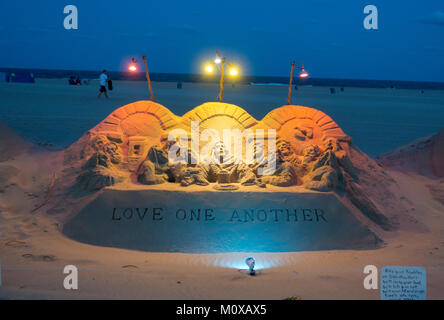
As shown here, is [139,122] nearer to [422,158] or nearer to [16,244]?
[16,244]

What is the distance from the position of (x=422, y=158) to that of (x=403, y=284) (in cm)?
632

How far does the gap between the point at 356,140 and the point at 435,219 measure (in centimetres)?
608

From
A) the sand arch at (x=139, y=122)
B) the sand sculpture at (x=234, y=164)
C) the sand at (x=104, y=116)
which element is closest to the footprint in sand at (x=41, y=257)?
the sand sculpture at (x=234, y=164)

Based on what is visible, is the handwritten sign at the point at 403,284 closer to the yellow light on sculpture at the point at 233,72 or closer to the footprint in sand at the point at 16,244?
the footprint in sand at the point at 16,244

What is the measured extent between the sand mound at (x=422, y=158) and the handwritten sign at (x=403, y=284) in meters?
5.36

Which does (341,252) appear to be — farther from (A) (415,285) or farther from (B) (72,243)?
(B) (72,243)

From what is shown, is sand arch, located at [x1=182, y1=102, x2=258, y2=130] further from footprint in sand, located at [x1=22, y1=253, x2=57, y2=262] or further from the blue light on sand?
footprint in sand, located at [x1=22, y1=253, x2=57, y2=262]

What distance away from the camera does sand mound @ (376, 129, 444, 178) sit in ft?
32.0

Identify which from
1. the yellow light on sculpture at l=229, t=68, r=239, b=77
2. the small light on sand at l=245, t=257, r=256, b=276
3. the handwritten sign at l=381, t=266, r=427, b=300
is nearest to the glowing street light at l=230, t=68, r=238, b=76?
the yellow light on sculpture at l=229, t=68, r=239, b=77

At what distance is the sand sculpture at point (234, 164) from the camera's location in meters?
7.10

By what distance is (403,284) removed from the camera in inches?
181

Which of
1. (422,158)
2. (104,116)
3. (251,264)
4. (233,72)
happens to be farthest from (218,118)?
(104,116)

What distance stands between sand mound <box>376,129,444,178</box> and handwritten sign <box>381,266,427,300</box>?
17.6 feet

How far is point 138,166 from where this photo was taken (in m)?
7.57
